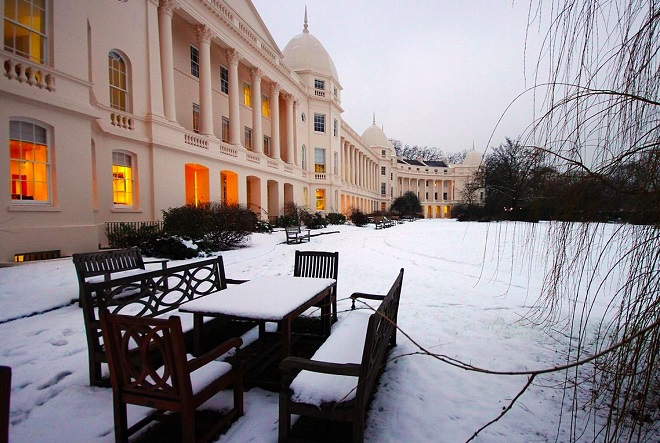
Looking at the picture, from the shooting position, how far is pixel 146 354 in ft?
6.64

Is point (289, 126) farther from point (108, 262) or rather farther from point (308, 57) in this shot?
point (108, 262)

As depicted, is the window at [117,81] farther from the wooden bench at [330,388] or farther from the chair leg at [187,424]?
the wooden bench at [330,388]

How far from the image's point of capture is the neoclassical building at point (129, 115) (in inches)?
361

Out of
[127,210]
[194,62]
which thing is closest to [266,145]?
[194,62]

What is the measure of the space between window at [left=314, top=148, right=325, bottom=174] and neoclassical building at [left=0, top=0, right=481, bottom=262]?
3697mm

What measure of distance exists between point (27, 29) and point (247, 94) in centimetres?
1884

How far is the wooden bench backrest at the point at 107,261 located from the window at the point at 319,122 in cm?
3353

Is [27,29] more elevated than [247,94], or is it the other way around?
[247,94]

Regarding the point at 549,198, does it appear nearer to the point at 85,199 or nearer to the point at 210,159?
the point at 85,199

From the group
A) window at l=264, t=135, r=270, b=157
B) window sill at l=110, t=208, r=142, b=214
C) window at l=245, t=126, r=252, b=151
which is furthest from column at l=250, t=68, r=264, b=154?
window sill at l=110, t=208, r=142, b=214

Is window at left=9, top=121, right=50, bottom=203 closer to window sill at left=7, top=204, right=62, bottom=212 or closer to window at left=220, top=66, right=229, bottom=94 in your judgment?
window sill at left=7, top=204, right=62, bottom=212

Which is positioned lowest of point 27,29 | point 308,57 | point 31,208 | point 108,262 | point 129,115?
point 108,262

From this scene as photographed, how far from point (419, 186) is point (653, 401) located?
85.6 meters

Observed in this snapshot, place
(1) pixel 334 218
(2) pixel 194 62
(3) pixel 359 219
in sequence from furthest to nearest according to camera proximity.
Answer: (3) pixel 359 219, (1) pixel 334 218, (2) pixel 194 62
